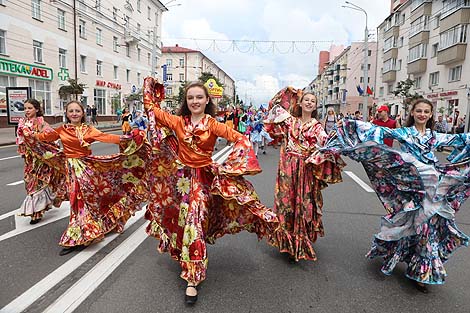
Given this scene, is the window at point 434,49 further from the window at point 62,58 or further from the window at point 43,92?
the window at point 43,92

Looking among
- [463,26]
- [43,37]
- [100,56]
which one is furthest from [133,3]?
[463,26]

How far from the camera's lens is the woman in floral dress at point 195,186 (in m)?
3.03

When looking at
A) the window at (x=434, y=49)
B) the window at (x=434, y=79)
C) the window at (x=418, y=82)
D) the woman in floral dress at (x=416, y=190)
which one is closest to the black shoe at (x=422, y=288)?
the woman in floral dress at (x=416, y=190)

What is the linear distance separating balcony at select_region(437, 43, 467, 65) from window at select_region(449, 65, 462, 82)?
0.63 m

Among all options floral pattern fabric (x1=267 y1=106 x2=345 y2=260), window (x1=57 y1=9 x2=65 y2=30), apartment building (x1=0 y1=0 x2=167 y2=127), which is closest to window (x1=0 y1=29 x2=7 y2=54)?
apartment building (x1=0 y1=0 x2=167 y2=127)

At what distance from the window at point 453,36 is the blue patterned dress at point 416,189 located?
2833 cm

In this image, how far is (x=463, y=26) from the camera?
2622 centimetres

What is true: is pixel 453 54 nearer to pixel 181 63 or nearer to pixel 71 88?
pixel 71 88

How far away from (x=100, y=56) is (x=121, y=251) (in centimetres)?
3390

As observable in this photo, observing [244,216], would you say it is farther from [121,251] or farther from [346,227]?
[346,227]

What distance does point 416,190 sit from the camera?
315cm

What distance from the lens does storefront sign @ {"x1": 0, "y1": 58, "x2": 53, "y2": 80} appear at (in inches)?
863

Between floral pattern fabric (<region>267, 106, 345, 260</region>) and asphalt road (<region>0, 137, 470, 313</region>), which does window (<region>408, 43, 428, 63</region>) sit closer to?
asphalt road (<region>0, 137, 470, 313</region>)

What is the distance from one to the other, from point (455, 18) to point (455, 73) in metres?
4.02
